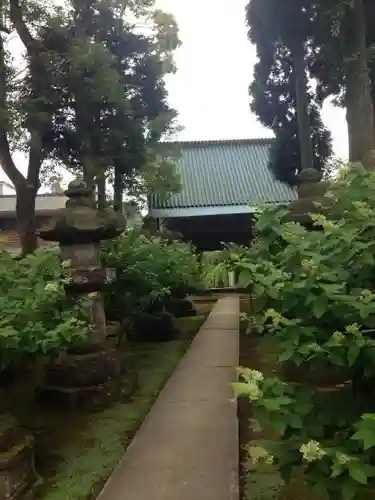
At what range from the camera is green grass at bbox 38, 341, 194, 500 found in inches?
123

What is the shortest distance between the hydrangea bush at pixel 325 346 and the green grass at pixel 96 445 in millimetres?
1631

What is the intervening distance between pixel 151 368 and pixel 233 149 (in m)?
15.9

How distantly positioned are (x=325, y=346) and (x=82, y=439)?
2.71m

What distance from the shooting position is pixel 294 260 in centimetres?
213

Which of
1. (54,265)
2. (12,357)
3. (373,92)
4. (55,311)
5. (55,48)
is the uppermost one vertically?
(55,48)

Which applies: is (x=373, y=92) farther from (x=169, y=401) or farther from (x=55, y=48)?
(x=169, y=401)

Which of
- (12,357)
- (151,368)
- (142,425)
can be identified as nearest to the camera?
(12,357)

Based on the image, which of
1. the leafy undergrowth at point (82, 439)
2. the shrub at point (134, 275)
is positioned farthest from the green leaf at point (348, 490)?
the shrub at point (134, 275)

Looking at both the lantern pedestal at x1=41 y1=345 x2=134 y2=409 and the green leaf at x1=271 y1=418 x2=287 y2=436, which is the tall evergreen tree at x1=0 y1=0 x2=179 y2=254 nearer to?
the lantern pedestal at x1=41 y1=345 x2=134 y2=409

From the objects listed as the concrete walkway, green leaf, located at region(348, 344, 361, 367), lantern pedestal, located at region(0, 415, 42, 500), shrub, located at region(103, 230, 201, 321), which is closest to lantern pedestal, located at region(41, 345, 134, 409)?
the concrete walkway

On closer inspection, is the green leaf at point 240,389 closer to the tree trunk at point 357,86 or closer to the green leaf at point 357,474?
the green leaf at point 357,474

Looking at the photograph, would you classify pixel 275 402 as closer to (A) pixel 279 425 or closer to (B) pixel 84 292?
(A) pixel 279 425

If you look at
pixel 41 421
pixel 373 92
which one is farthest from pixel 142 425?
pixel 373 92

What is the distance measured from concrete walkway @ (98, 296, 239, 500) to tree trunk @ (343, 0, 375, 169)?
315cm
